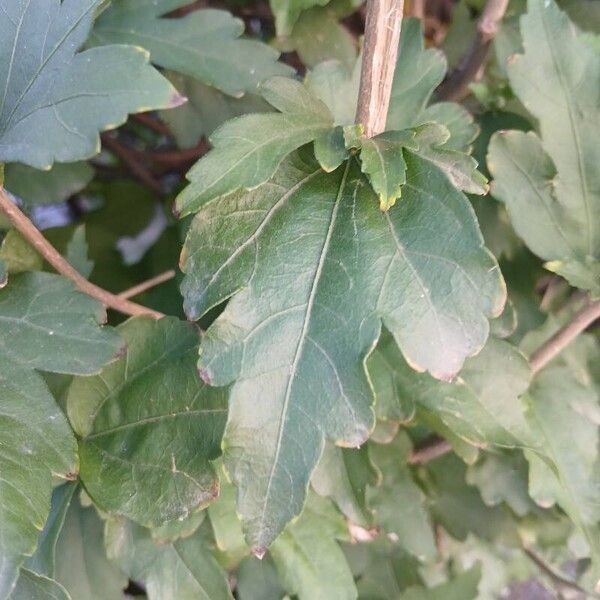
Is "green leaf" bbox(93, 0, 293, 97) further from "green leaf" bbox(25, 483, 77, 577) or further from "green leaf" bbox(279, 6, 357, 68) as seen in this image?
"green leaf" bbox(25, 483, 77, 577)

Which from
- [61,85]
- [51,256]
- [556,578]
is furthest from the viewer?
[556,578]

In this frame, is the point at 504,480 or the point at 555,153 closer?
the point at 555,153

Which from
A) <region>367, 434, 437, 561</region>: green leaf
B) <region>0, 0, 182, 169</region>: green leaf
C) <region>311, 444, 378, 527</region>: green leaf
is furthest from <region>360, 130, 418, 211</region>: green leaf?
<region>367, 434, 437, 561</region>: green leaf

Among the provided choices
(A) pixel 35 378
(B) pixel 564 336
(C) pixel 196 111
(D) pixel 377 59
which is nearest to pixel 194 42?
(C) pixel 196 111

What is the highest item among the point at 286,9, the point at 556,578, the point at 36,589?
the point at 286,9

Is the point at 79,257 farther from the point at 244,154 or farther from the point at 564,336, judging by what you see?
the point at 564,336

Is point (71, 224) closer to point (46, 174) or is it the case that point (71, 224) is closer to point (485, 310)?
point (46, 174)

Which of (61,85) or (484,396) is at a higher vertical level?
(61,85)

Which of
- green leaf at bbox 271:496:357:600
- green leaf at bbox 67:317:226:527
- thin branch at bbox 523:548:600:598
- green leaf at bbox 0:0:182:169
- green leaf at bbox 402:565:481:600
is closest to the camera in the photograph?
green leaf at bbox 0:0:182:169
